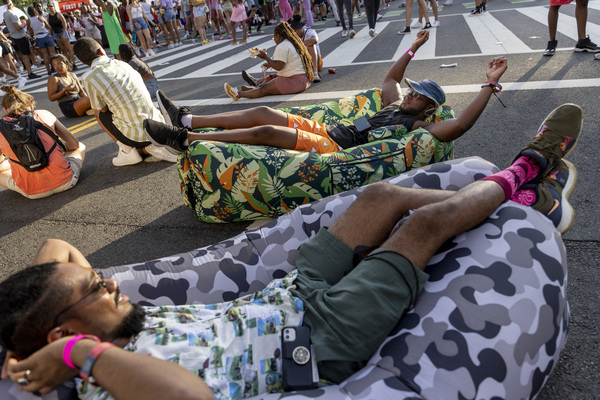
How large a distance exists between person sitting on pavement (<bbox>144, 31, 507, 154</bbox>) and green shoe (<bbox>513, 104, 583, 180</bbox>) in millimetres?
702

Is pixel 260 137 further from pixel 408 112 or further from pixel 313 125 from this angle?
pixel 408 112

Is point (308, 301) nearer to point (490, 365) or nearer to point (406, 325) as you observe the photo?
point (406, 325)

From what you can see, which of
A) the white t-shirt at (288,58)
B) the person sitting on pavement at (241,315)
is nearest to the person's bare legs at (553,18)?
the white t-shirt at (288,58)

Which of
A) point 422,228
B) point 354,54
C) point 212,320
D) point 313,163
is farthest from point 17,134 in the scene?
point 354,54

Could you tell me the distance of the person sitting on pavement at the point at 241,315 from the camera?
1528 millimetres

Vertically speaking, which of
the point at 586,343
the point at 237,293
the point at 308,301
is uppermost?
the point at 308,301

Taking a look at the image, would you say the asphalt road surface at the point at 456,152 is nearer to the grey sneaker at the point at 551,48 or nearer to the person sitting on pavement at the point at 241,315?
the grey sneaker at the point at 551,48

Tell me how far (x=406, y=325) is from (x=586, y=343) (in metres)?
0.99

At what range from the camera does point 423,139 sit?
11.0 ft

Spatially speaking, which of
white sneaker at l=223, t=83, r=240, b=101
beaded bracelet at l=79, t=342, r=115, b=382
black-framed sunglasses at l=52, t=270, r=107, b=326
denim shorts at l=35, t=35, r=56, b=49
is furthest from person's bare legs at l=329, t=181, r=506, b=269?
denim shorts at l=35, t=35, r=56, b=49

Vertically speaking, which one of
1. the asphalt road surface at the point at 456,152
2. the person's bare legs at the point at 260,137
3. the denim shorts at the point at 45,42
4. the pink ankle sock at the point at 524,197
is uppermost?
the denim shorts at the point at 45,42

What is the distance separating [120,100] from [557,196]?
4.44 metres

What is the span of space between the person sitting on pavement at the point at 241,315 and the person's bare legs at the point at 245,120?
1.87 m

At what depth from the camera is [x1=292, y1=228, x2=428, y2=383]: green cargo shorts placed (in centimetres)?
178
